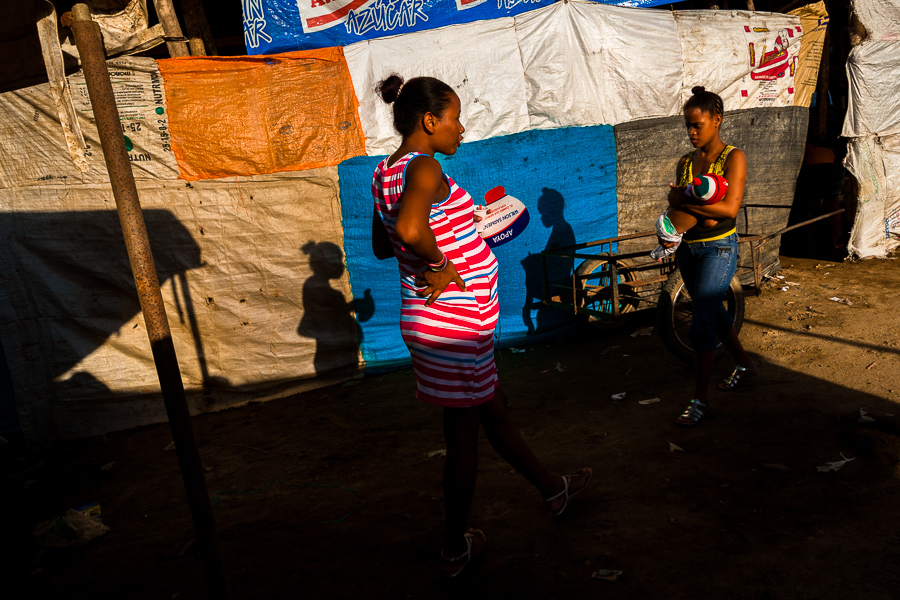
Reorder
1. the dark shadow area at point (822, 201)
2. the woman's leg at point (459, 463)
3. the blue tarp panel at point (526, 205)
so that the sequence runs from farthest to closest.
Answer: the dark shadow area at point (822, 201)
the blue tarp panel at point (526, 205)
the woman's leg at point (459, 463)

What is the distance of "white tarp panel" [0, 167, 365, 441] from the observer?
4512 mm

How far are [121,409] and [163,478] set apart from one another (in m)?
1.28

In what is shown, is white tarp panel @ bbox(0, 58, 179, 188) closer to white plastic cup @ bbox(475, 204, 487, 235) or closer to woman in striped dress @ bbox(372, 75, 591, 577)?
white plastic cup @ bbox(475, 204, 487, 235)

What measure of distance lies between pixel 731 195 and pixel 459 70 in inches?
119

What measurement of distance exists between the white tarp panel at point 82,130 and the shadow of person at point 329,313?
1.47 meters

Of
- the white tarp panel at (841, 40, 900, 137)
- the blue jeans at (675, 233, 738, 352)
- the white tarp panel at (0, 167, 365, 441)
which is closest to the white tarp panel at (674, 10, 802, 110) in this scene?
the white tarp panel at (841, 40, 900, 137)

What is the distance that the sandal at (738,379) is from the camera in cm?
396

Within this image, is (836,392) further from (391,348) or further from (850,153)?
(850,153)

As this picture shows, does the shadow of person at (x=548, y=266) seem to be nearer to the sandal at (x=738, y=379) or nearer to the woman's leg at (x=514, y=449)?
the sandal at (x=738, y=379)

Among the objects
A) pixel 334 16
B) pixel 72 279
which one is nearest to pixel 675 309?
pixel 334 16

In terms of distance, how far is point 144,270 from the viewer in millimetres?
1738

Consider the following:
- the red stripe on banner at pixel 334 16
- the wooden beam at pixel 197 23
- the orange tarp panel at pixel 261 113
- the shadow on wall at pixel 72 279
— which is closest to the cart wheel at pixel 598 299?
the orange tarp panel at pixel 261 113

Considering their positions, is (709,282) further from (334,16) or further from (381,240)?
(334,16)

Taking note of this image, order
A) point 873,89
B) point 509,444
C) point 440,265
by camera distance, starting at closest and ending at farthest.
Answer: point 440,265 < point 509,444 < point 873,89
